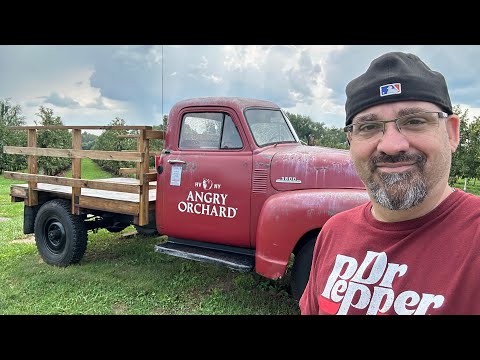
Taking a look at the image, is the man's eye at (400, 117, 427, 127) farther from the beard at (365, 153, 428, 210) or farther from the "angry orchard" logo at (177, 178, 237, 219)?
the "angry orchard" logo at (177, 178, 237, 219)

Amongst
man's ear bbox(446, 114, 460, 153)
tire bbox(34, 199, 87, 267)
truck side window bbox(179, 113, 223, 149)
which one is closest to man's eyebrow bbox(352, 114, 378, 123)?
man's ear bbox(446, 114, 460, 153)

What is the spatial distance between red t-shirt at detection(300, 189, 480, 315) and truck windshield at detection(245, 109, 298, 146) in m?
2.81

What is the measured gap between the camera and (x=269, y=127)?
14.3ft

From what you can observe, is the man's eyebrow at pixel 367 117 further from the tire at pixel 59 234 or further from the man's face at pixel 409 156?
the tire at pixel 59 234

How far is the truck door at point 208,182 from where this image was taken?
3.89 m

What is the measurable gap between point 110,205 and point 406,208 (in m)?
4.10

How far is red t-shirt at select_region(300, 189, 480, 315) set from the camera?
1045 mm

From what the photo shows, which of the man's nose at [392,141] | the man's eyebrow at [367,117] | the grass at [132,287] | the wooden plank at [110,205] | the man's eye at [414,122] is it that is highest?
the man's eyebrow at [367,117]

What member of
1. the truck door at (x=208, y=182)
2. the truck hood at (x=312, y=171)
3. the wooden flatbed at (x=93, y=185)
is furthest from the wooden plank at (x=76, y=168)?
the truck hood at (x=312, y=171)

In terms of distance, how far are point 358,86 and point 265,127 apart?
305 centimetres

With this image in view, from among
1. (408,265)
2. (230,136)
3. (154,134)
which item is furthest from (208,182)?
(408,265)

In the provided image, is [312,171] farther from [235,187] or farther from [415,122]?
[415,122]

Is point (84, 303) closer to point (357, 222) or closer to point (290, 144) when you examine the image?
point (290, 144)

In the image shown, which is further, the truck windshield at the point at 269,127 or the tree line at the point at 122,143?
the tree line at the point at 122,143
